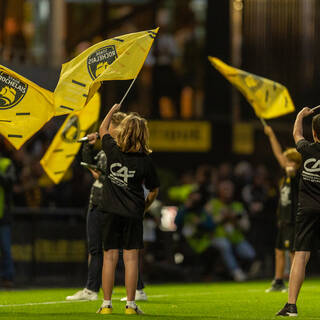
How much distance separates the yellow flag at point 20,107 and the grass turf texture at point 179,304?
1869 millimetres

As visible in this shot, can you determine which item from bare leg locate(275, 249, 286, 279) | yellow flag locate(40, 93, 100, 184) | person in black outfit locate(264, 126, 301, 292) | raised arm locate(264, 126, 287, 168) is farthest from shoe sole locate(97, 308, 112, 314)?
bare leg locate(275, 249, 286, 279)

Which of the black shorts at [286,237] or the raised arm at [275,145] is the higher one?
the raised arm at [275,145]

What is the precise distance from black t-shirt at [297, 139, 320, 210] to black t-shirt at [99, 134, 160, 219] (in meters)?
1.53

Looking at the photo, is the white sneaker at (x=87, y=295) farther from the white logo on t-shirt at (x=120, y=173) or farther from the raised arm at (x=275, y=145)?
the raised arm at (x=275, y=145)

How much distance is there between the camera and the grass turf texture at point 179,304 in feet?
41.7

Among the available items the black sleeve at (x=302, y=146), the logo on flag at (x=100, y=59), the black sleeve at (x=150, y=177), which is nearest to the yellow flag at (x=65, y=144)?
the logo on flag at (x=100, y=59)

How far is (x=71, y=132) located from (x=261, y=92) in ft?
9.02

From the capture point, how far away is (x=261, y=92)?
16672 mm

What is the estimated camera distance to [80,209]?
70.1ft

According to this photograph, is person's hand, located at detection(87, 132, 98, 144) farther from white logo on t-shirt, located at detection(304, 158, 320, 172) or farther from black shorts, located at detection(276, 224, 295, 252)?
black shorts, located at detection(276, 224, 295, 252)

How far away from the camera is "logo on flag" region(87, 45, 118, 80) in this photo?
1357 centimetres

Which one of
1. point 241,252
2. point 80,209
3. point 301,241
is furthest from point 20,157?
point 301,241

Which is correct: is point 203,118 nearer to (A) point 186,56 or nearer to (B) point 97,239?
(A) point 186,56

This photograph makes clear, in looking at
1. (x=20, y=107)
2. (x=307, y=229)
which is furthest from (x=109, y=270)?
(x=20, y=107)
